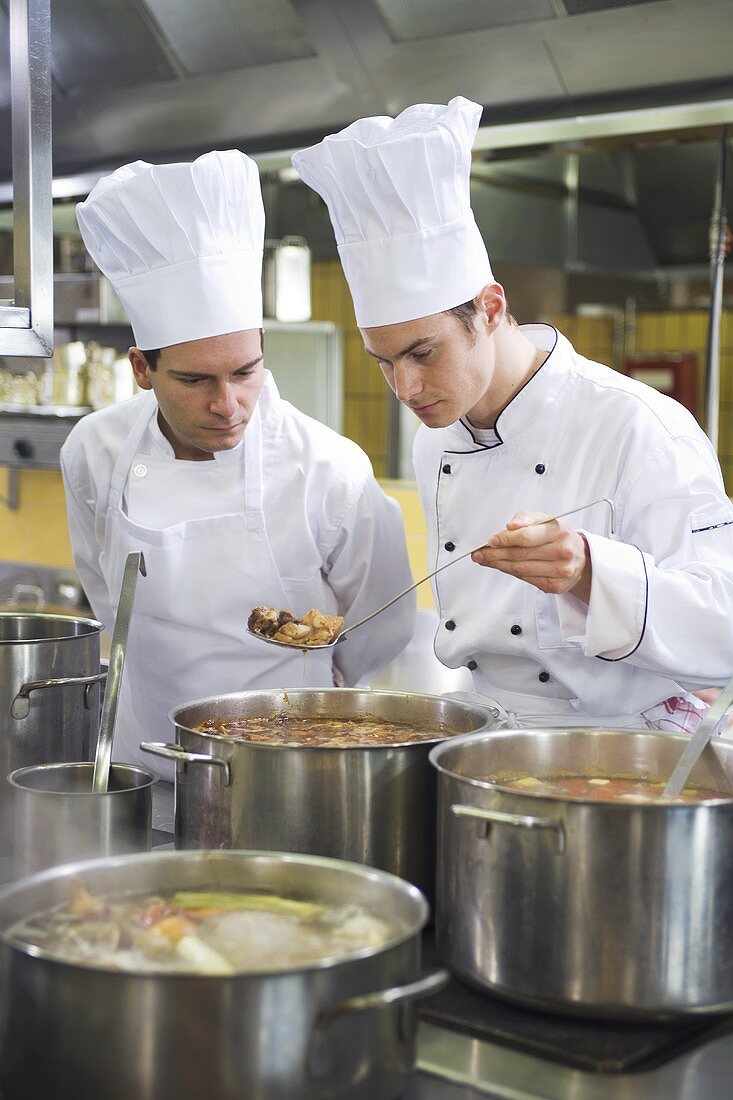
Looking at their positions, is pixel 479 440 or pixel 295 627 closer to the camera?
pixel 295 627

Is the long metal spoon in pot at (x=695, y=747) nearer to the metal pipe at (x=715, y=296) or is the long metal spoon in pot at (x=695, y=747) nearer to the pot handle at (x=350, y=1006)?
the pot handle at (x=350, y=1006)

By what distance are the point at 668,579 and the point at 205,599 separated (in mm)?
895

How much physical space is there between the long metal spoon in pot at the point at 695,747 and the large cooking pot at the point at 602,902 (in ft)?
0.63

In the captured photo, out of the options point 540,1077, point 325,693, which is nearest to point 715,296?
point 325,693

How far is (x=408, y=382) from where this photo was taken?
1.94 meters

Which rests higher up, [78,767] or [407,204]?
[407,204]

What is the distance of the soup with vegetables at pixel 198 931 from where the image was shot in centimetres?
104

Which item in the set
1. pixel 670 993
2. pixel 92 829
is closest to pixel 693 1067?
pixel 670 993

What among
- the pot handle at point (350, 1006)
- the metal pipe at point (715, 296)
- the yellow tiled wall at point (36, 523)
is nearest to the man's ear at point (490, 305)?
the pot handle at point (350, 1006)

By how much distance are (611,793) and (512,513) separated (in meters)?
0.78

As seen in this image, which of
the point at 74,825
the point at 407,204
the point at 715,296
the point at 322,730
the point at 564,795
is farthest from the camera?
the point at 715,296

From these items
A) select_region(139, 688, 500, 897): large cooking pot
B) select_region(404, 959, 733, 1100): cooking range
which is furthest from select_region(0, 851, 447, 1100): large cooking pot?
select_region(139, 688, 500, 897): large cooking pot

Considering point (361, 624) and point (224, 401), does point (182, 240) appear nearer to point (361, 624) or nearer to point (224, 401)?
point (224, 401)

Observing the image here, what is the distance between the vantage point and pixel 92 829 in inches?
55.6
